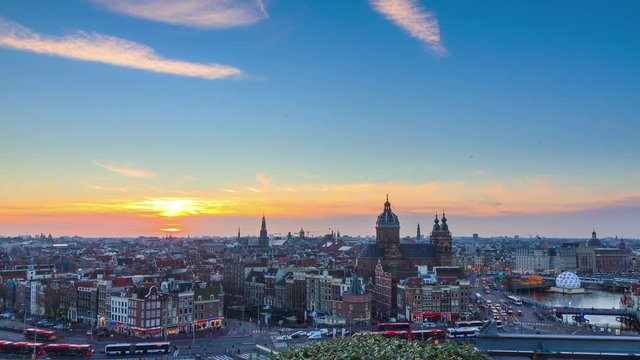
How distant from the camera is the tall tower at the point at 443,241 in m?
111

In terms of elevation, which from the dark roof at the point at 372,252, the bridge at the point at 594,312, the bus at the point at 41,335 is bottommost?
the bridge at the point at 594,312

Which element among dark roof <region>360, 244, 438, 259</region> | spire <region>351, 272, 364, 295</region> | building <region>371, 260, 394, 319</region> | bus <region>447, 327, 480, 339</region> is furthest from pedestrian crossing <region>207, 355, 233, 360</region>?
dark roof <region>360, 244, 438, 259</region>

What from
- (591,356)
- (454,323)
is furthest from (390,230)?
(591,356)

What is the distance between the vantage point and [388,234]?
107 meters

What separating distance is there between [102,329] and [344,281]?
34.3 metres

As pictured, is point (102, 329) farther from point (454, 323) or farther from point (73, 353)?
point (454, 323)

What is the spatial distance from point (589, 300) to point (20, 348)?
122 m

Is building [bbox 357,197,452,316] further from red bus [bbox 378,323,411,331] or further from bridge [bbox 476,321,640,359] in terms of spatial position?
bridge [bbox 476,321,640,359]

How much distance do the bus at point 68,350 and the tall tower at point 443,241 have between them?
209 feet

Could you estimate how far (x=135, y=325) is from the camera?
78125 millimetres

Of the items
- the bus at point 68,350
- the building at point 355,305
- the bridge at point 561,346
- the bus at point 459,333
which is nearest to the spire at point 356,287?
the building at point 355,305

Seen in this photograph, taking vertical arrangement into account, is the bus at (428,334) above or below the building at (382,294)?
→ below

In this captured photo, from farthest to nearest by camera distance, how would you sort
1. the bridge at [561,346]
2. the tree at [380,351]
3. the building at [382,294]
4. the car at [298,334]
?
the building at [382,294] → the car at [298,334] → the bridge at [561,346] → the tree at [380,351]

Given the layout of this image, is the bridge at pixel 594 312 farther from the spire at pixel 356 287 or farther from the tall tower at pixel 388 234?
the spire at pixel 356 287
